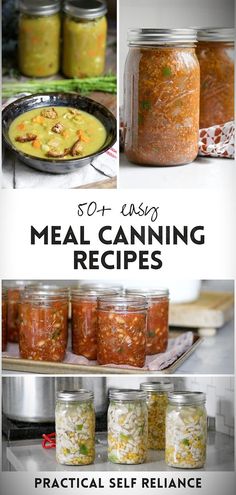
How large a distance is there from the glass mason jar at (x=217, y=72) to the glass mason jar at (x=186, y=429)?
0.73 meters

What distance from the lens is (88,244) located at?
246cm

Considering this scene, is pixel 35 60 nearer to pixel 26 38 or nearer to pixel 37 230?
pixel 26 38

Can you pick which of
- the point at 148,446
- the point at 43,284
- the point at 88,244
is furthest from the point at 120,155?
the point at 148,446

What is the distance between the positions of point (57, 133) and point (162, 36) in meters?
0.36

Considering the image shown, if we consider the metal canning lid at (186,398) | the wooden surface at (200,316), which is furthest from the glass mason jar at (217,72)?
the wooden surface at (200,316)

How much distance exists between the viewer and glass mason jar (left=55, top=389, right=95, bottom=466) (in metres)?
2.44

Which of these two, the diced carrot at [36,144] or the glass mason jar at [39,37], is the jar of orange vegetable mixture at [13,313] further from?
the glass mason jar at [39,37]

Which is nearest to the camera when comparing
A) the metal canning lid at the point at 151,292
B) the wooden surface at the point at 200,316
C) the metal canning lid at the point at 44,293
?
the metal canning lid at the point at 44,293

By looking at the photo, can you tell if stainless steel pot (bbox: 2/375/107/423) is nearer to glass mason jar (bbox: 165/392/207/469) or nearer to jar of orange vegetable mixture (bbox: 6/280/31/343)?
jar of orange vegetable mixture (bbox: 6/280/31/343)

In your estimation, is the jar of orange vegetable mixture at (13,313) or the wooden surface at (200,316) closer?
the jar of orange vegetable mixture at (13,313)

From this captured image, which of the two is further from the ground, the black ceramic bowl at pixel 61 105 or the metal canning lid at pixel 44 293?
the black ceramic bowl at pixel 61 105

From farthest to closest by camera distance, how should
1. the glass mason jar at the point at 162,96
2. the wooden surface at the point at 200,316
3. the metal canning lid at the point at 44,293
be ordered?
the wooden surface at the point at 200,316 → the metal canning lid at the point at 44,293 → the glass mason jar at the point at 162,96

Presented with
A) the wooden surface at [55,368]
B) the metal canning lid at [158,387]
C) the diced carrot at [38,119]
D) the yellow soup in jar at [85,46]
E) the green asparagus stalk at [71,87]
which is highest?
the yellow soup in jar at [85,46]

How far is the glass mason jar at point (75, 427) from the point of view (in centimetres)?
244
